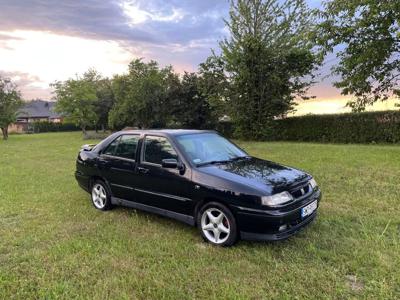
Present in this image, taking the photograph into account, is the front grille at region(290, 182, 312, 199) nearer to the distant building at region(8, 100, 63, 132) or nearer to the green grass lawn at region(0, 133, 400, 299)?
the green grass lawn at region(0, 133, 400, 299)

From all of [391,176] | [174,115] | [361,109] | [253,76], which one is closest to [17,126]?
[174,115]

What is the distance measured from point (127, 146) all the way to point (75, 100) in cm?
2721

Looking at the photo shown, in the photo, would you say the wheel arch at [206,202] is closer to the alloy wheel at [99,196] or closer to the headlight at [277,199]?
the headlight at [277,199]

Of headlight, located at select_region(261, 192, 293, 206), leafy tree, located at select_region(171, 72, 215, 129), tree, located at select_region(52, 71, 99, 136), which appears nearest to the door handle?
headlight, located at select_region(261, 192, 293, 206)

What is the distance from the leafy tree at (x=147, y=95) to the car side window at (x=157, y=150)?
69.0 feet

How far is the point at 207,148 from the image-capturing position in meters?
4.96

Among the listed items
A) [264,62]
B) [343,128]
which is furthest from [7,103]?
[343,128]

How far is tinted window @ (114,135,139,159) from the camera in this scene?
523 centimetres

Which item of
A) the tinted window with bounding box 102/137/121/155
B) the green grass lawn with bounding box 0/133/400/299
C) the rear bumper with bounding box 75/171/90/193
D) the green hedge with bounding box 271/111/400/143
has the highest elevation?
the green hedge with bounding box 271/111/400/143

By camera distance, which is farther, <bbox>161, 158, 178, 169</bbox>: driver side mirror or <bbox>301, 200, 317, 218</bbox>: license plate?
<bbox>161, 158, 178, 169</bbox>: driver side mirror

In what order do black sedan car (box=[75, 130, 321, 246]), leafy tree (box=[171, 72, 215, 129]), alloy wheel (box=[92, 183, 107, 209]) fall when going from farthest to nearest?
leafy tree (box=[171, 72, 215, 129]) → alloy wheel (box=[92, 183, 107, 209]) → black sedan car (box=[75, 130, 321, 246])

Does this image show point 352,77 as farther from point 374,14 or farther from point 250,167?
point 250,167

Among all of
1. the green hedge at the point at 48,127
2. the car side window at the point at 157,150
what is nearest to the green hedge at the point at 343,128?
the car side window at the point at 157,150

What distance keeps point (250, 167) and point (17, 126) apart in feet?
185
